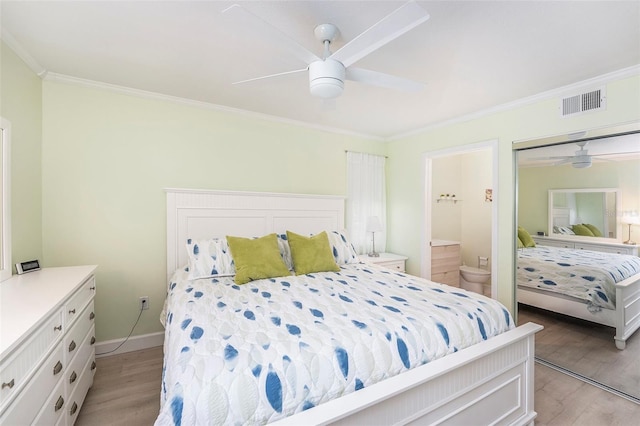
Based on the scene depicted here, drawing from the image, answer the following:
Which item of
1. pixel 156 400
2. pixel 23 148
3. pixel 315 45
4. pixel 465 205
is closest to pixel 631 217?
pixel 465 205

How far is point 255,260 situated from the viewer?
243 cm

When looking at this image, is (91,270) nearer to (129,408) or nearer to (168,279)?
(168,279)

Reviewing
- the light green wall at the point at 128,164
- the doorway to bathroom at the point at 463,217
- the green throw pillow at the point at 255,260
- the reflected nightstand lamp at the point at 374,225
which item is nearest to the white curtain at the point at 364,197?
the reflected nightstand lamp at the point at 374,225

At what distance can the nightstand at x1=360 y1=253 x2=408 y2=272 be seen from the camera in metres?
3.68

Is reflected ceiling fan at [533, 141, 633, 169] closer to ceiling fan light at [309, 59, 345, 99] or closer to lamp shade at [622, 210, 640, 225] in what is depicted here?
lamp shade at [622, 210, 640, 225]

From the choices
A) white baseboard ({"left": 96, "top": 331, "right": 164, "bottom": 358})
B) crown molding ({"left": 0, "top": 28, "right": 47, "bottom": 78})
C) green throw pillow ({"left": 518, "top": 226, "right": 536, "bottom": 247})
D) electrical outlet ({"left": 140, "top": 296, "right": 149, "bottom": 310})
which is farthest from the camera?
green throw pillow ({"left": 518, "top": 226, "right": 536, "bottom": 247})

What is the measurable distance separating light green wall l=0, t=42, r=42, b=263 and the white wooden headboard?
3.11ft

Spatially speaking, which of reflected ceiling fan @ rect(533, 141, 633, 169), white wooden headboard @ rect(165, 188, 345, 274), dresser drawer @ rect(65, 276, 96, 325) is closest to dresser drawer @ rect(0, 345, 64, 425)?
dresser drawer @ rect(65, 276, 96, 325)

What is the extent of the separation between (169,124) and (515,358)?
3405 mm

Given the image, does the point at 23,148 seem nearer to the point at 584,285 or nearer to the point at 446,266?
the point at 446,266

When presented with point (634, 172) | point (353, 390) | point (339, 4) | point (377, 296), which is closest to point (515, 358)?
point (377, 296)

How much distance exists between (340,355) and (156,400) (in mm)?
1618

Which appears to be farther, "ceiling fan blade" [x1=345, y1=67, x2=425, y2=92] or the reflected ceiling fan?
the reflected ceiling fan

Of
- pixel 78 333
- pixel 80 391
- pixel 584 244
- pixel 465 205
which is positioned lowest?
pixel 80 391
